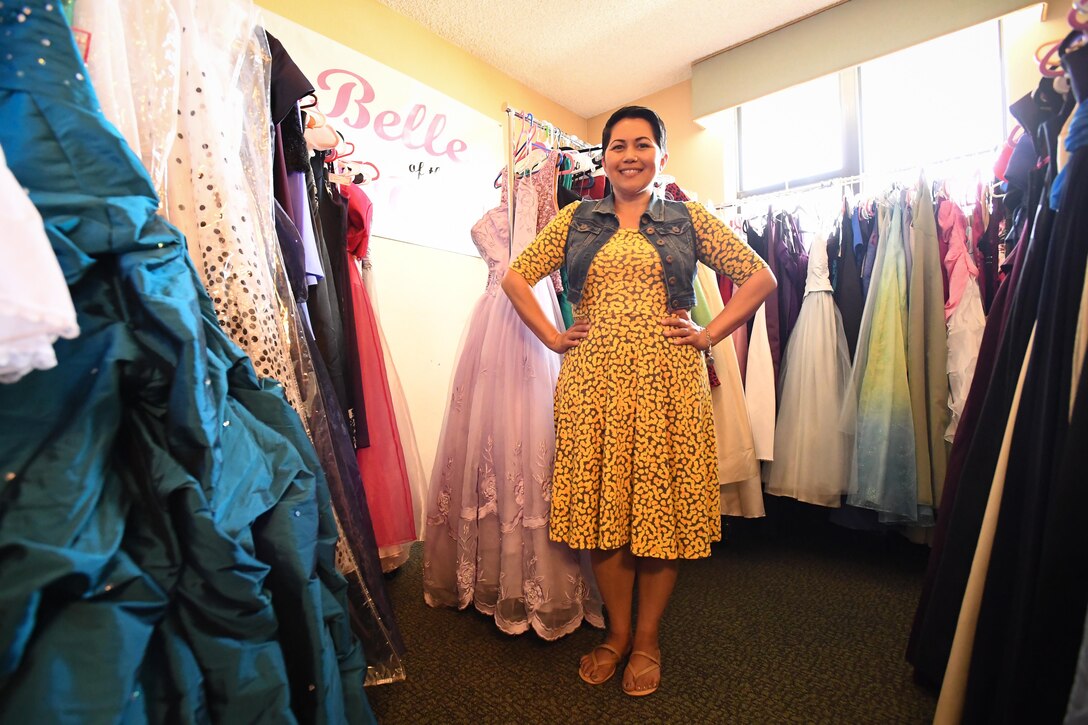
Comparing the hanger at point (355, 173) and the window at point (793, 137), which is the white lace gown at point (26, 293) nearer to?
the hanger at point (355, 173)

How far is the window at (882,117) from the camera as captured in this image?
8.20 ft

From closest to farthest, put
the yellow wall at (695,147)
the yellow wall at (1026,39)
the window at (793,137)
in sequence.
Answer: the yellow wall at (1026,39) → the window at (793,137) → the yellow wall at (695,147)

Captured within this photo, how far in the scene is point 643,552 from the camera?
47.1 inches

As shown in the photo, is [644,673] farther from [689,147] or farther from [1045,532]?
[689,147]

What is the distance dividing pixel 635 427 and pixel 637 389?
0.09m

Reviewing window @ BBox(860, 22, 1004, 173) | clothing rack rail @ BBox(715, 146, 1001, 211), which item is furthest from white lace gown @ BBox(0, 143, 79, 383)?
window @ BBox(860, 22, 1004, 173)

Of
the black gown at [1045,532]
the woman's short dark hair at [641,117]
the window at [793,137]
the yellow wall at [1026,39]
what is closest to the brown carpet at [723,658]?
the black gown at [1045,532]

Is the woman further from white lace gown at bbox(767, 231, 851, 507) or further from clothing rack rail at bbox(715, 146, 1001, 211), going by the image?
clothing rack rail at bbox(715, 146, 1001, 211)

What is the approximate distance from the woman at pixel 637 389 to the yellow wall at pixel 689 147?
2.01m

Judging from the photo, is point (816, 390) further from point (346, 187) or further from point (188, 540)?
point (188, 540)

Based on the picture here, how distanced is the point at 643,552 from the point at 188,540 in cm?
92

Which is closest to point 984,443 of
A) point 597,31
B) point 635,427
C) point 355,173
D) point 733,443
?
point 635,427

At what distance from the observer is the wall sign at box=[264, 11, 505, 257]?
2.15 m

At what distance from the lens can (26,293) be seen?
447 mm
